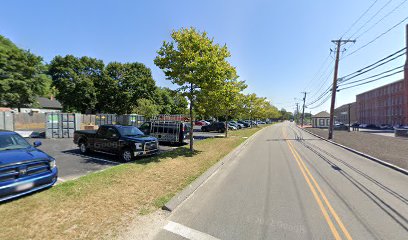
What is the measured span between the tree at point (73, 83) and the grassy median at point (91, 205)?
1767 inches

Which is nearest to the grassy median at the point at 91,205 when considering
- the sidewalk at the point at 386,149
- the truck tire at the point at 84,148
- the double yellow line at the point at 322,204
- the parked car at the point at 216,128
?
the double yellow line at the point at 322,204

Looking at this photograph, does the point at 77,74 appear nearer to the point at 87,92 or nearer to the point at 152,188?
the point at 87,92

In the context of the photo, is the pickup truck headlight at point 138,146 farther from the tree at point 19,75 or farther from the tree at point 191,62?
the tree at point 19,75

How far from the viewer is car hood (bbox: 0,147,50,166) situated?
203 inches

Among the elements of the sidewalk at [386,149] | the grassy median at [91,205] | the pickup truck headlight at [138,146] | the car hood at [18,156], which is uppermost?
the car hood at [18,156]

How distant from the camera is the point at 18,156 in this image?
5473 millimetres

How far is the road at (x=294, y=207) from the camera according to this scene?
430cm

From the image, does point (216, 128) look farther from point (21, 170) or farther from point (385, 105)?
point (385, 105)

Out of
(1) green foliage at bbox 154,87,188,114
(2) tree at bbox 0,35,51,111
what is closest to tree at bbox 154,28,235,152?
(2) tree at bbox 0,35,51,111

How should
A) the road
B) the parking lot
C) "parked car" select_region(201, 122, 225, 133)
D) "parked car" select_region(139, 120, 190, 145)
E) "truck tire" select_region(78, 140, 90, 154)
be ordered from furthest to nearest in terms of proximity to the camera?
1. "parked car" select_region(201, 122, 225, 133)
2. "parked car" select_region(139, 120, 190, 145)
3. "truck tire" select_region(78, 140, 90, 154)
4. the parking lot
5. the road

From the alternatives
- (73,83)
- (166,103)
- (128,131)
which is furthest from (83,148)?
(166,103)

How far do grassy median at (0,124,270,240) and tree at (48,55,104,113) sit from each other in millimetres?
44892

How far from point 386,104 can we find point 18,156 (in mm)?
93996

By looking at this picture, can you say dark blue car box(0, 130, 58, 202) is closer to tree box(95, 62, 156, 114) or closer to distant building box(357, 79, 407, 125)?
tree box(95, 62, 156, 114)
